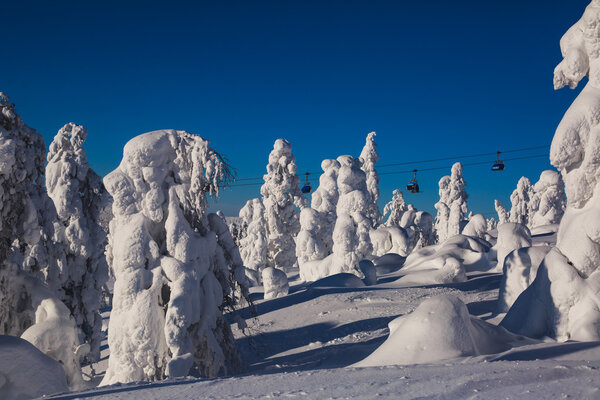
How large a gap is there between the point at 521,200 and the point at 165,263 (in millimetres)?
37390

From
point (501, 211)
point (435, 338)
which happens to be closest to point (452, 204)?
point (501, 211)

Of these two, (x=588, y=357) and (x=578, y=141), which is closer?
(x=588, y=357)

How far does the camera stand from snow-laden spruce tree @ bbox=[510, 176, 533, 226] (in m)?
39.6

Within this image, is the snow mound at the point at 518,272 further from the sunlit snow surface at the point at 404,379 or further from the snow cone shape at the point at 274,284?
the snow cone shape at the point at 274,284

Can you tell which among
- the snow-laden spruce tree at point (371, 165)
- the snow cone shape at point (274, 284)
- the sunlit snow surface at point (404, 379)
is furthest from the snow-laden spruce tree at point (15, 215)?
the snow-laden spruce tree at point (371, 165)

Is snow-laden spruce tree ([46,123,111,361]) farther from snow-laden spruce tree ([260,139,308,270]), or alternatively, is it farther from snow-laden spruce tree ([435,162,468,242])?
snow-laden spruce tree ([435,162,468,242])

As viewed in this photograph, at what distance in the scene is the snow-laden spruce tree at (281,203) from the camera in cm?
2658

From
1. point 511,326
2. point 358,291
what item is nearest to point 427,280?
point 358,291

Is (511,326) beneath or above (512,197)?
beneath

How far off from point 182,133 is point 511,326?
18.8 feet

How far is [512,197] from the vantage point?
4091 centimetres

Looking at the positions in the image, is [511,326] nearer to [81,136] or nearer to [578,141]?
[578,141]

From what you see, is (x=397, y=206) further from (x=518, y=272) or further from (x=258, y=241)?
(x=518, y=272)

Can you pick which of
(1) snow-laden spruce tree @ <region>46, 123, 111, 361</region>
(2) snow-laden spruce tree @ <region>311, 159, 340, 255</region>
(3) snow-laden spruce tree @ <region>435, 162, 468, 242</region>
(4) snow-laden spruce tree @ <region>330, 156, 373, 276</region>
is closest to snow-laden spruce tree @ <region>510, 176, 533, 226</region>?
(3) snow-laden spruce tree @ <region>435, 162, 468, 242</region>
